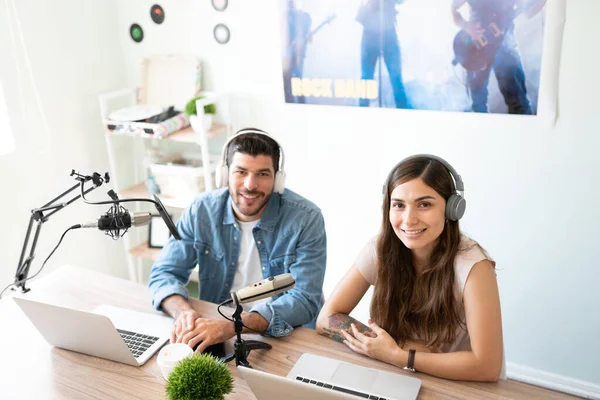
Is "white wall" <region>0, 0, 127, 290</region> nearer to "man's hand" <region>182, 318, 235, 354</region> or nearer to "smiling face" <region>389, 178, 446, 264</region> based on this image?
"man's hand" <region>182, 318, 235, 354</region>

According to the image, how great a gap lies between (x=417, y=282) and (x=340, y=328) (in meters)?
0.27

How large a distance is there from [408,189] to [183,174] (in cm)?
162

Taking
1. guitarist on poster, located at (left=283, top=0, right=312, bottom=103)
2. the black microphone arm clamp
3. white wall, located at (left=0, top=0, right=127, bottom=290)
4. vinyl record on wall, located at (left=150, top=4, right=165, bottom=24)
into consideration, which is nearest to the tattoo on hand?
the black microphone arm clamp

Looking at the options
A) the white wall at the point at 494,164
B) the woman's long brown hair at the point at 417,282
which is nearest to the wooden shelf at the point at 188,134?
the white wall at the point at 494,164

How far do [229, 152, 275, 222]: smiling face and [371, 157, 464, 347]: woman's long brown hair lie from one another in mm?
445

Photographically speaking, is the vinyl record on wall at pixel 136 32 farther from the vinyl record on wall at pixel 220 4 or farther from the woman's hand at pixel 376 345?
the woman's hand at pixel 376 345

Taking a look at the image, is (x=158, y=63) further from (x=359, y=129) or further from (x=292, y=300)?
(x=292, y=300)

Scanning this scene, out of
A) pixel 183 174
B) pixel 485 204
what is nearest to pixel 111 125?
pixel 183 174

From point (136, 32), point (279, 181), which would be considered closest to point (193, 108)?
point (136, 32)

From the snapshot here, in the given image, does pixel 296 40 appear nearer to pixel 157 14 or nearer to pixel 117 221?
pixel 157 14

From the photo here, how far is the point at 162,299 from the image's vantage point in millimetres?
1810

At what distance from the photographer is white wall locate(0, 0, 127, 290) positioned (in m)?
2.78

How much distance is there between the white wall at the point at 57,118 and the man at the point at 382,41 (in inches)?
57.8

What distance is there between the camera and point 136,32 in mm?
3174
